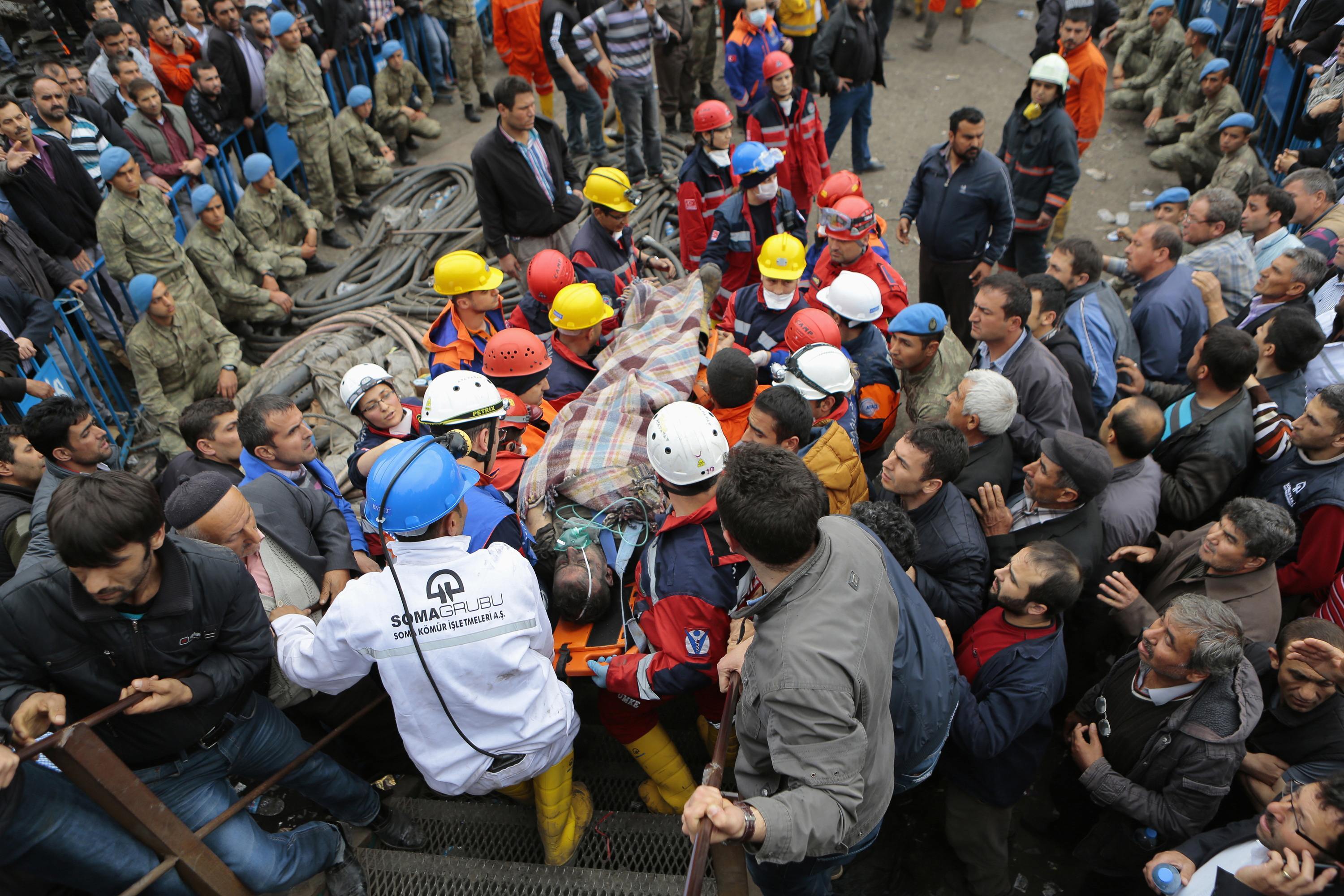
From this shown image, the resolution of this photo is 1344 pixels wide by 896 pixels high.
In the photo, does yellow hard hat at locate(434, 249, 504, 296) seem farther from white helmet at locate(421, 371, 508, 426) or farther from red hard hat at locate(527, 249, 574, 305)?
white helmet at locate(421, 371, 508, 426)

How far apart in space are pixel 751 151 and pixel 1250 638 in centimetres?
415

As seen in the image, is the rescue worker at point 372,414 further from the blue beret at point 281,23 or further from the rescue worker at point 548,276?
the blue beret at point 281,23

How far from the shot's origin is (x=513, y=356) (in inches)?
164

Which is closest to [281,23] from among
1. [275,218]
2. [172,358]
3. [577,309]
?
[275,218]

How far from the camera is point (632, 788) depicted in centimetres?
361

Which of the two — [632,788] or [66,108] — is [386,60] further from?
[632,788]

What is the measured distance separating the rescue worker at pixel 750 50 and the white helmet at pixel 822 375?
16.2ft

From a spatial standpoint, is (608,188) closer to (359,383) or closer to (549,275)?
(549,275)

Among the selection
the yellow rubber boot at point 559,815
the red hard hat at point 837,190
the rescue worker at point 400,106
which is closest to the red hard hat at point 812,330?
the red hard hat at point 837,190

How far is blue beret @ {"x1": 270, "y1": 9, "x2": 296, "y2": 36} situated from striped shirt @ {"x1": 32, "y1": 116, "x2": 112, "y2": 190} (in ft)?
6.94

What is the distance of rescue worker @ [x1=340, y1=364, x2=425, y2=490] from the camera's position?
3.94 meters

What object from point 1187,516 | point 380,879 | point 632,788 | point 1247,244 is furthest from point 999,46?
point 380,879

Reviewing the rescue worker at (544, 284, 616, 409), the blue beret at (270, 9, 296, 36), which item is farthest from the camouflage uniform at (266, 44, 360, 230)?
the rescue worker at (544, 284, 616, 409)

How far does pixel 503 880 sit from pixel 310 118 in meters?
7.60
